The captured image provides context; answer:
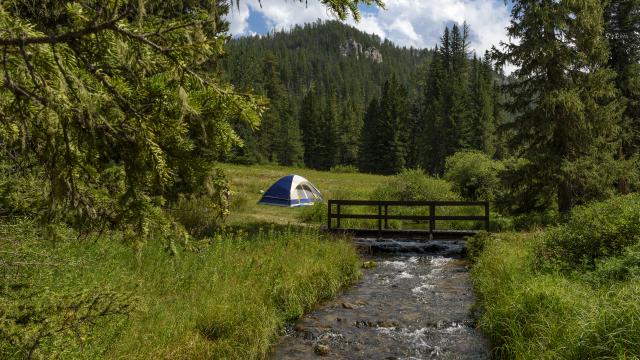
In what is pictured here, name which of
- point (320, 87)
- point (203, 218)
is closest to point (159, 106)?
point (203, 218)

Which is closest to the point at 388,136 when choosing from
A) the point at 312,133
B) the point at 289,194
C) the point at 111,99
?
the point at 312,133

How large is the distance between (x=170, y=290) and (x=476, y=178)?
69.8ft

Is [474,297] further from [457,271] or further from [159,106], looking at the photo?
[159,106]

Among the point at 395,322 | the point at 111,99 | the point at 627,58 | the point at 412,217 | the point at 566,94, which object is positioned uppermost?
the point at 627,58

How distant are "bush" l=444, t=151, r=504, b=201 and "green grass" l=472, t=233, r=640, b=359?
50.2 ft

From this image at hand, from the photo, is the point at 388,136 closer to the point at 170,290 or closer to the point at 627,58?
the point at 627,58

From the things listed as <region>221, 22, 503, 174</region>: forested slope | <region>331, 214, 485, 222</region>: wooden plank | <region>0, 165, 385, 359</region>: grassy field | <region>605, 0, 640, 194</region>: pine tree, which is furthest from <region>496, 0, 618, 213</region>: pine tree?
<region>221, 22, 503, 174</region>: forested slope

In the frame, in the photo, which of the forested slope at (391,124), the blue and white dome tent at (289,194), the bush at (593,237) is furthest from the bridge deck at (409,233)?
the forested slope at (391,124)

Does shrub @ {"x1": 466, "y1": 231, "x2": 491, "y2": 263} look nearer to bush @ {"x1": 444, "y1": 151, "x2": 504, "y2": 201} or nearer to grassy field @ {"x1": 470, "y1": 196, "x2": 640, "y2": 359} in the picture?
grassy field @ {"x1": 470, "y1": 196, "x2": 640, "y2": 359}

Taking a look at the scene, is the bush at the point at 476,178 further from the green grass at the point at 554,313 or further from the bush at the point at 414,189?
the green grass at the point at 554,313

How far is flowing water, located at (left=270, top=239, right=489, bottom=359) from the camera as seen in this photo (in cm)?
776

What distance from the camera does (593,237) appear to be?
9.06 meters

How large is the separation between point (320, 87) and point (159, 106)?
157m

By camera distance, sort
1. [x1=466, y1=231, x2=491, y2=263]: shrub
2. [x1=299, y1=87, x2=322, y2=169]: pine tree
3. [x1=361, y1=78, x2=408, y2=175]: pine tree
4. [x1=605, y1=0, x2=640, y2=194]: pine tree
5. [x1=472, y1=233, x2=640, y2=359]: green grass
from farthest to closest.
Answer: [x1=299, y1=87, x2=322, y2=169]: pine tree → [x1=361, y1=78, x2=408, y2=175]: pine tree → [x1=605, y1=0, x2=640, y2=194]: pine tree → [x1=466, y1=231, x2=491, y2=263]: shrub → [x1=472, y1=233, x2=640, y2=359]: green grass
